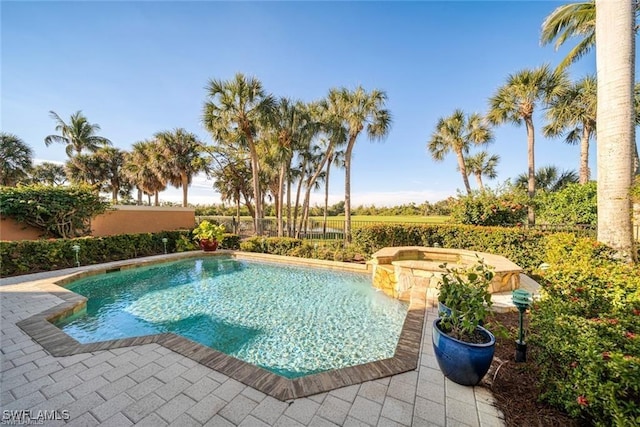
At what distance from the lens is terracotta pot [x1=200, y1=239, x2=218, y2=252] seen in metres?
10.3

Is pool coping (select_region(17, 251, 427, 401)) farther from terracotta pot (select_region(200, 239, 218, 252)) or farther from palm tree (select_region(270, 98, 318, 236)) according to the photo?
palm tree (select_region(270, 98, 318, 236))

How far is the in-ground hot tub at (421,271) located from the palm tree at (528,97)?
652 cm

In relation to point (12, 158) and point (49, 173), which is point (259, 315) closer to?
point (12, 158)

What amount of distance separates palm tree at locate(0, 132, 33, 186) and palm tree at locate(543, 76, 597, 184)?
3236 centimetres

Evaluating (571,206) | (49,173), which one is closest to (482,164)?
(571,206)

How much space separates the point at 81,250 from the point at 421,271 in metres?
10.3

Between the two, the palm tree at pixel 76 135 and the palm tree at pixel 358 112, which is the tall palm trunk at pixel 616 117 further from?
the palm tree at pixel 76 135

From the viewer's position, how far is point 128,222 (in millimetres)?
A: 11961

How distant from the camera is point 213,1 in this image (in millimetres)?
5953

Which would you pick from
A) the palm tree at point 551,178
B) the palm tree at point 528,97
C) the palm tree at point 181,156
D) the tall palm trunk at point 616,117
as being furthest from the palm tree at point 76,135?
the palm tree at point 551,178

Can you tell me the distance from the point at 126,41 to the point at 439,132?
1600cm

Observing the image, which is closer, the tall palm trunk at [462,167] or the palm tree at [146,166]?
the tall palm trunk at [462,167]

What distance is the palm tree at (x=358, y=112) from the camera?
1192cm

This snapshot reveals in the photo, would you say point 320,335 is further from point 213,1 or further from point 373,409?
point 213,1
